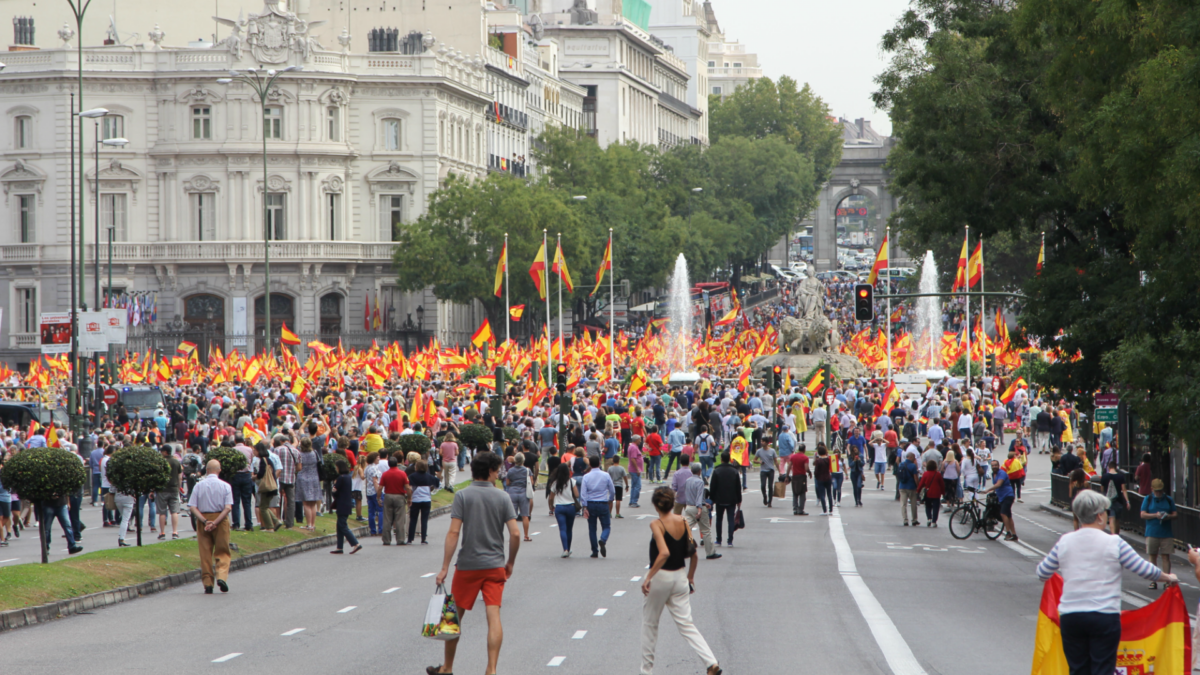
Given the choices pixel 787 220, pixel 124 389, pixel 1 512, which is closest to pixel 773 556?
pixel 1 512

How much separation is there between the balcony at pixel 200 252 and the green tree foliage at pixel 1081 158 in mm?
54769

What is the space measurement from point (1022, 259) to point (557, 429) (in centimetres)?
4193

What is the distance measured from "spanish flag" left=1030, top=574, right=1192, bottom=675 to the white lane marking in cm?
210

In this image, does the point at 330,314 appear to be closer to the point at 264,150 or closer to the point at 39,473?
the point at 264,150

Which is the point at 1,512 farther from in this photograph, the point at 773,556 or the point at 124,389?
the point at 124,389

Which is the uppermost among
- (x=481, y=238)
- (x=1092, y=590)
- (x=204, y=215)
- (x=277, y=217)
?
(x=204, y=215)

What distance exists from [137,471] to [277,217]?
2393 inches

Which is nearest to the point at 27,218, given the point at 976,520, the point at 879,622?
the point at 976,520

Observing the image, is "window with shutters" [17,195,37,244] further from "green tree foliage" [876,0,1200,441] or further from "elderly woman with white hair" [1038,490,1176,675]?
"elderly woman with white hair" [1038,490,1176,675]

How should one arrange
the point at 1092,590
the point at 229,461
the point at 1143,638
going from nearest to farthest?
the point at 1092,590
the point at 1143,638
the point at 229,461

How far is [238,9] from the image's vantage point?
87.2 metres

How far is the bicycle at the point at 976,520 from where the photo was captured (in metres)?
27.6

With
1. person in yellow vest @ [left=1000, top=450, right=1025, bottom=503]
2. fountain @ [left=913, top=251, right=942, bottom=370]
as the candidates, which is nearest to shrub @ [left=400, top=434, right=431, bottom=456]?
person in yellow vest @ [left=1000, top=450, right=1025, bottom=503]

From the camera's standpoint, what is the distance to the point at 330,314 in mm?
81938
